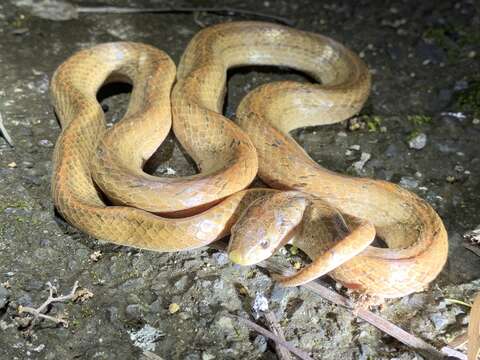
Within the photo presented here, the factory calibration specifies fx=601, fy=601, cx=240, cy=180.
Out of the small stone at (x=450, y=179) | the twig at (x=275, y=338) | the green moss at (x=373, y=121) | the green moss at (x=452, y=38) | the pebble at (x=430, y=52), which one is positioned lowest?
the twig at (x=275, y=338)

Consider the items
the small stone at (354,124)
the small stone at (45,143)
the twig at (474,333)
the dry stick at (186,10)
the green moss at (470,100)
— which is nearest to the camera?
the twig at (474,333)

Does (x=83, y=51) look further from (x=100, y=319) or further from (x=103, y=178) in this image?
(x=100, y=319)

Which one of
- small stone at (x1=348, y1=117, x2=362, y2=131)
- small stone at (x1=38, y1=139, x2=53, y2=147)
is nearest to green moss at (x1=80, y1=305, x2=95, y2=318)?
small stone at (x1=38, y1=139, x2=53, y2=147)

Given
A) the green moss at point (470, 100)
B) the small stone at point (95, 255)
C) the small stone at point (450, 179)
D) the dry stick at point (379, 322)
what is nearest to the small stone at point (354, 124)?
the small stone at point (450, 179)

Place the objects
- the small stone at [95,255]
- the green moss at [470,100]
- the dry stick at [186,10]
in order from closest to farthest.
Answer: the small stone at [95,255]
the green moss at [470,100]
the dry stick at [186,10]

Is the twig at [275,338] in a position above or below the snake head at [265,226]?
below

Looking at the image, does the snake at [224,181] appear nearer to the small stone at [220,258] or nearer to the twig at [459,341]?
the small stone at [220,258]
